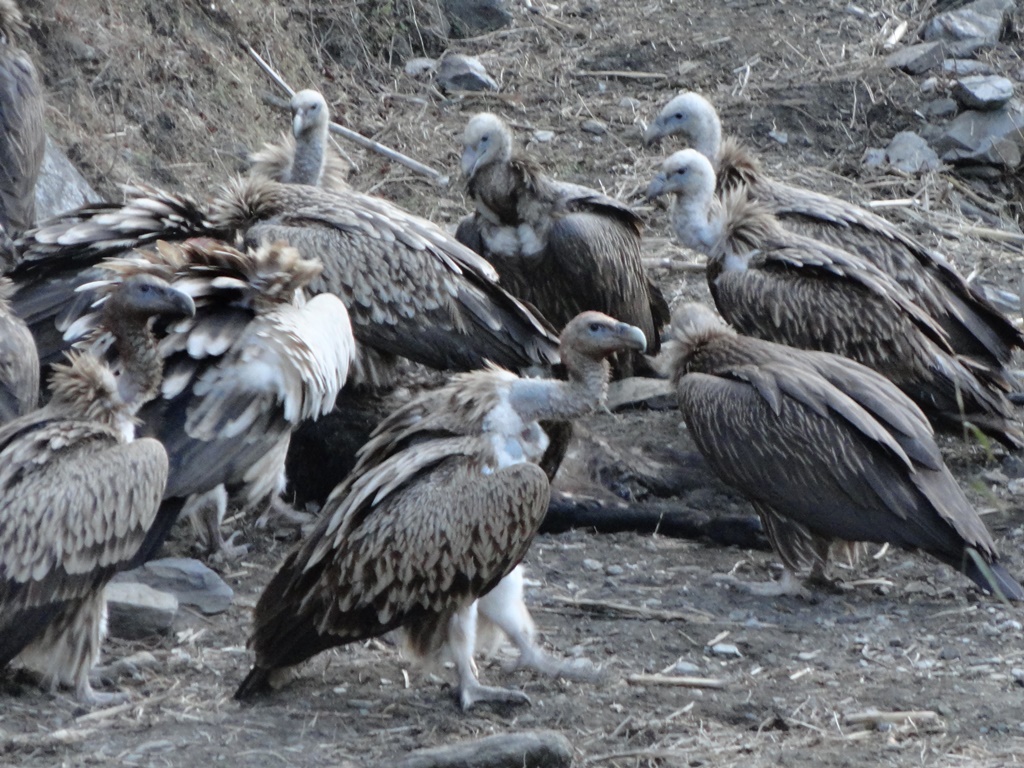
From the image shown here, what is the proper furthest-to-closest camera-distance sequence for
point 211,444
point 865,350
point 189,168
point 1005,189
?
point 1005,189 → point 189,168 → point 865,350 → point 211,444

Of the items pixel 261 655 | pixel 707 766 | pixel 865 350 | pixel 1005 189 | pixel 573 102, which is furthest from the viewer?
pixel 573 102

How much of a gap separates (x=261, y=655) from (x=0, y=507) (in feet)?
2.76

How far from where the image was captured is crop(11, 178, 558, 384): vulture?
6.70 metres

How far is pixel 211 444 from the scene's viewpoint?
5504mm

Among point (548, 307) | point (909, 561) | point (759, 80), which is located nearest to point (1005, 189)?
point (759, 80)

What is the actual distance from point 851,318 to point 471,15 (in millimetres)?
5746

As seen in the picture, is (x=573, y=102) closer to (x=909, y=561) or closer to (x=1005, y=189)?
(x=1005, y=189)

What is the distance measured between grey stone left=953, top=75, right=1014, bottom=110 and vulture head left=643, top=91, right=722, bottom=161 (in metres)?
2.32

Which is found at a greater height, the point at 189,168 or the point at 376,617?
the point at 189,168

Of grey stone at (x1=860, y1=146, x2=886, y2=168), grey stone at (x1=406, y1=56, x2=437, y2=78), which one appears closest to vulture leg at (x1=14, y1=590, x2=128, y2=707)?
grey stone at (x1=860, y1=146, x2=886, y2=168)

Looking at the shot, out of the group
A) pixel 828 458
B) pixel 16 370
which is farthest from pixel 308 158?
pixel 828 458

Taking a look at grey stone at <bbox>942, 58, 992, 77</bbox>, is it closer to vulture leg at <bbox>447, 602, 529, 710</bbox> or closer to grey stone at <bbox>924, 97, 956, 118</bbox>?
grey stone at <bbox>924, 97, 956, 118</bbox>

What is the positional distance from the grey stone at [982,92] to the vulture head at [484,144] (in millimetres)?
3796

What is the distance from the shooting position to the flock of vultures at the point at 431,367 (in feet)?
15.1
